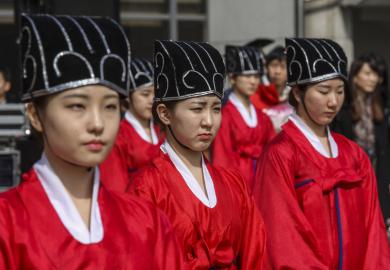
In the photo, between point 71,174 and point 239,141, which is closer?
point 71,174

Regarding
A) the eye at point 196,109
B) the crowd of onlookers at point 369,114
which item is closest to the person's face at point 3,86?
the crowd of onlookers at point 369,114

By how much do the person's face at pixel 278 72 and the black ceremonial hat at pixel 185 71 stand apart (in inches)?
199

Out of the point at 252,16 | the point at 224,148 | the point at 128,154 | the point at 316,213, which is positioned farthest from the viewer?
the point at 252,16

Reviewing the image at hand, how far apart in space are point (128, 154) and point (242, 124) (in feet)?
4.04

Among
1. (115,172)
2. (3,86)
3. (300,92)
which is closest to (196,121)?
(300,92)

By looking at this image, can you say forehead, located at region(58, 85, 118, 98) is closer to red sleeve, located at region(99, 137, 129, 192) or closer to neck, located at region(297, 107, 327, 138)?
neck, located at region(297, 107, 327, 138)

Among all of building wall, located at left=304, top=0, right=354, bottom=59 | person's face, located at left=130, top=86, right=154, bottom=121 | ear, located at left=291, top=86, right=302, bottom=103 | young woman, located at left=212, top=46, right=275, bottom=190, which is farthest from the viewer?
building wall, located at left=304, top=0, right=354, bottom=59

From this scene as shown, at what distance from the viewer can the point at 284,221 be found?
4387 mm

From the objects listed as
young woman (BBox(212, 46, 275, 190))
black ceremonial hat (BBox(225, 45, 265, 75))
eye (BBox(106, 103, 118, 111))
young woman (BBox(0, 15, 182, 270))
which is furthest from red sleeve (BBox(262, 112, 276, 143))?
eye (BBox(106, 103, 118, 111))

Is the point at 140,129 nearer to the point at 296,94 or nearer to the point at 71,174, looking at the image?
the point at 296,94

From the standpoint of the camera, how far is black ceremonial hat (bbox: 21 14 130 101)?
9.27 ft

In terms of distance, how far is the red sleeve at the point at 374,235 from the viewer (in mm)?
4410

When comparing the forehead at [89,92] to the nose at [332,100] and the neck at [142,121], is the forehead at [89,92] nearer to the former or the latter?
the nose at [332,100]

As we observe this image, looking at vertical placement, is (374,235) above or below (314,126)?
below
